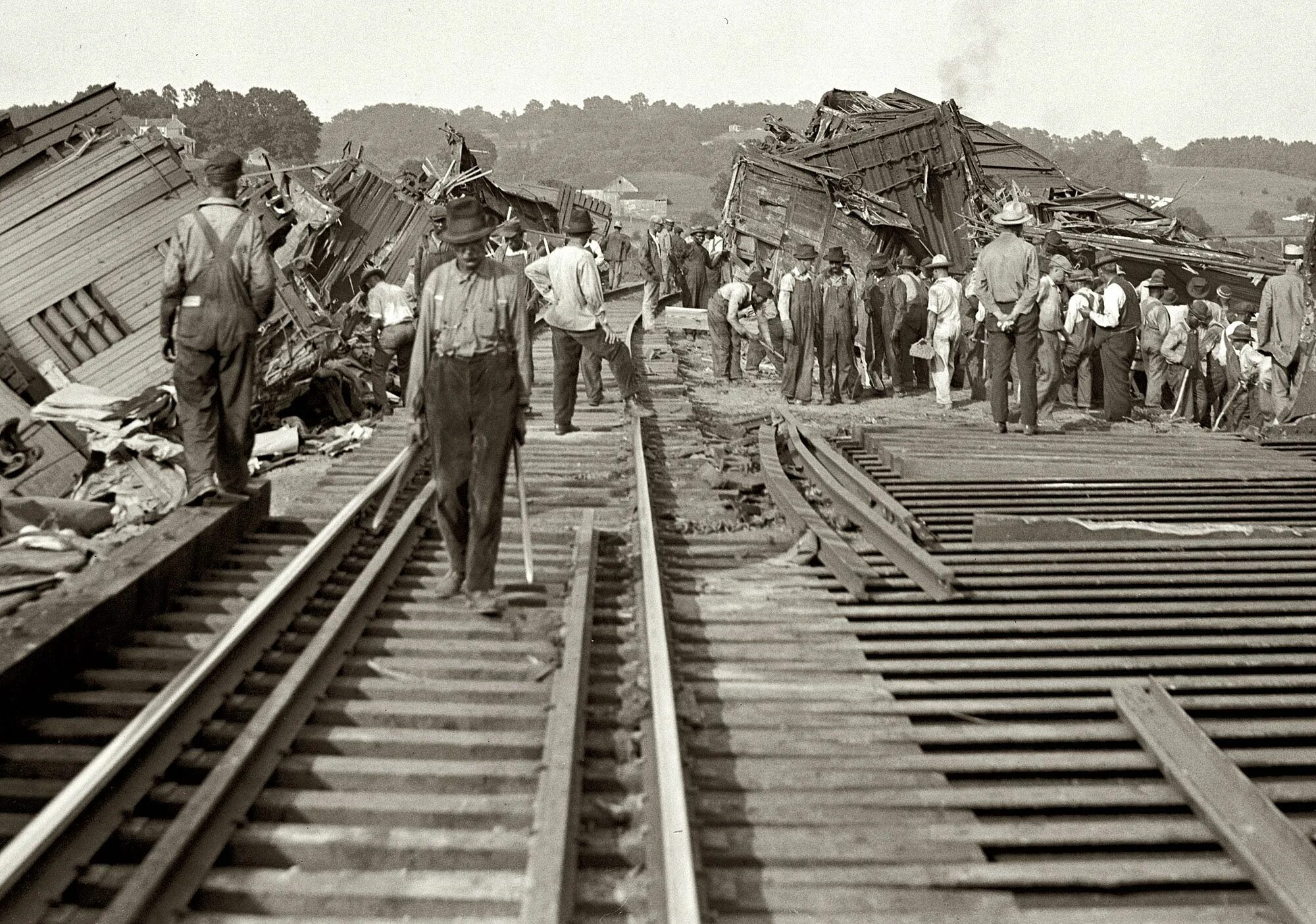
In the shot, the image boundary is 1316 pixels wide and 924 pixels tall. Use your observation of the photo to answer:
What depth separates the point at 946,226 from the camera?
96.6 feet

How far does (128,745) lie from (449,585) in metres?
2.17

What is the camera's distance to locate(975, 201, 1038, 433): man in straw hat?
10820 millimetres

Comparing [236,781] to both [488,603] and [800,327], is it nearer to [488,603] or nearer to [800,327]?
[488,603]

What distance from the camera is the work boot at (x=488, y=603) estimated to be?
5699mm

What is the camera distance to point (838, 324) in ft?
48.5

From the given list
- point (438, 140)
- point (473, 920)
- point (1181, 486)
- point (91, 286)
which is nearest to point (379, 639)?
point (473, 920)

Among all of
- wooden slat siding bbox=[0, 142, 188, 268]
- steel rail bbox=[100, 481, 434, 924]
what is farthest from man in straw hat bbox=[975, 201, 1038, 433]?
wooden slat siding bbox=[0, 142, 188, 268]

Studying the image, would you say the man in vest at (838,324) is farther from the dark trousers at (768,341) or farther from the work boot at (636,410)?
the work boot at (636,410)

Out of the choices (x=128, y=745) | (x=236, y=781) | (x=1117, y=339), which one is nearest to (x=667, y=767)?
(x=236, y=781)

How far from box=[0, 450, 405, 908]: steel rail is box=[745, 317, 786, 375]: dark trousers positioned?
35.1 feet

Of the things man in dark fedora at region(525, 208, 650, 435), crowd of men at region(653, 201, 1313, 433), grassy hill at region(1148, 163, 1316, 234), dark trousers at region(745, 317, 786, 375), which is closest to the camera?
man in dark fedora at region(525, 208, 650, 435)

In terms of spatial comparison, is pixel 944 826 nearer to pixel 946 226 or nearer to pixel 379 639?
pixel 379 639

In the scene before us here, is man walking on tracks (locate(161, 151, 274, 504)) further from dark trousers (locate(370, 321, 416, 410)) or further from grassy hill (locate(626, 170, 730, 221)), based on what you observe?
grassy hill (locate(626, 170, 730, 221))

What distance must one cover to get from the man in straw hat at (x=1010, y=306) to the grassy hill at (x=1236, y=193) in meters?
72.0
